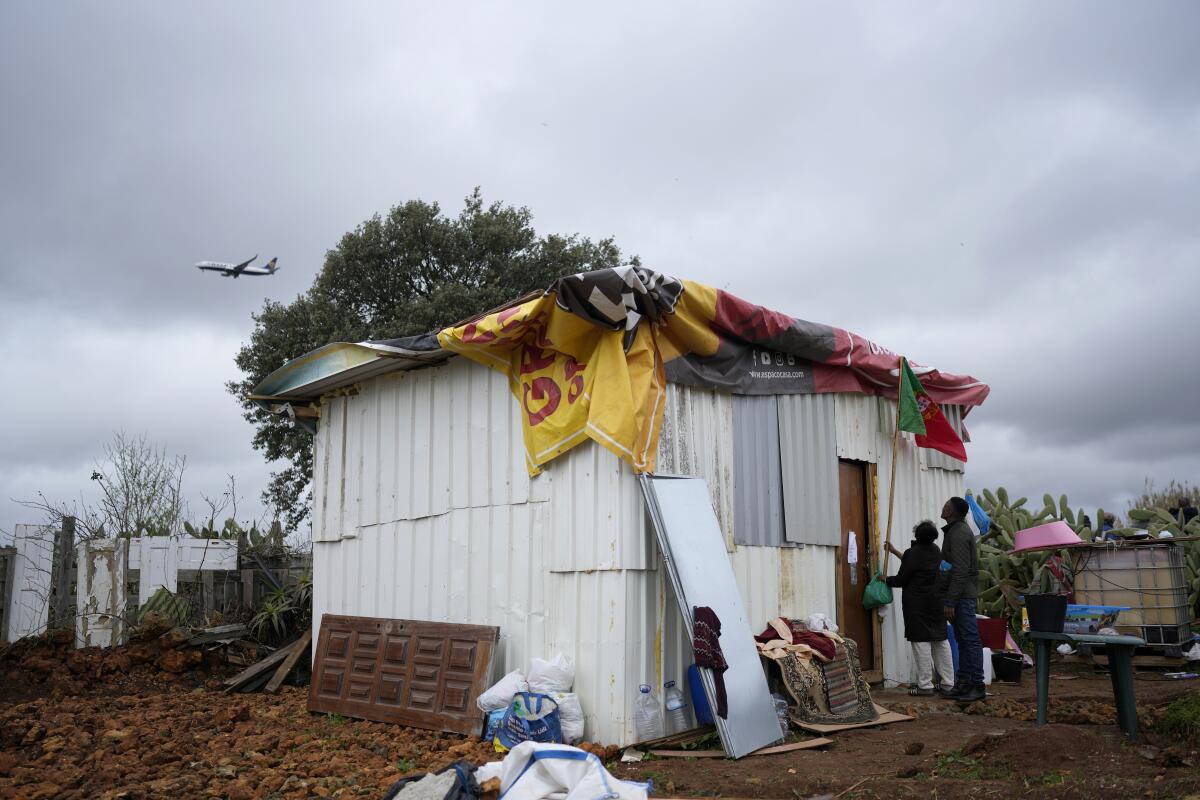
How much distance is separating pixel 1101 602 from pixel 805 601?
4.35 meters

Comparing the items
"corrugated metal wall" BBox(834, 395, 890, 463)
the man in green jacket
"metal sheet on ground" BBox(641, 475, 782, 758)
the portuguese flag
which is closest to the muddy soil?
"metal sheet on ground" BBox(641, 475, 782, 758)

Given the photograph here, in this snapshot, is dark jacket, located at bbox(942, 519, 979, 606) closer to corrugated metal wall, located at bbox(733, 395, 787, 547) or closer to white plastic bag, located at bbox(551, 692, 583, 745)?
corrugated metal wall, located at bbox(733, 395, 787, 547)

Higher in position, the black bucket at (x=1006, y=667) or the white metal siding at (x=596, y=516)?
the white metal siding at (x=596, y=516)

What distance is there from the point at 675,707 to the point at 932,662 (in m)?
3.67

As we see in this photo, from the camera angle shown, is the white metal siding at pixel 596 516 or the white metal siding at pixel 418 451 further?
the white metal siding at pixel 418 451

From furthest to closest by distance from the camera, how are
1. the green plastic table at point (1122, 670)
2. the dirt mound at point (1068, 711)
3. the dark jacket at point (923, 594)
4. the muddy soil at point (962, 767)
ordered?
the dark jacket at point (923, 594), the dirt mound at point (1068, 711), the green plastic table at point (1122, 670), the muddy soil at point (962, 767)

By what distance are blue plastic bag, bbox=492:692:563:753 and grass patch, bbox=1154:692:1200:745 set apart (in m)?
4.22

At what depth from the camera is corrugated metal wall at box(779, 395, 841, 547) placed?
353 inches

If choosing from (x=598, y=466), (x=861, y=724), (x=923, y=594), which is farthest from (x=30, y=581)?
(x=923, y=594)

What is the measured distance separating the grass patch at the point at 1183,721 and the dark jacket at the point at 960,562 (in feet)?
7.97

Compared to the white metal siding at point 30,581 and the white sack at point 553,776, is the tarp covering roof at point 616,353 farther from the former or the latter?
the white metal siding at point 30,581

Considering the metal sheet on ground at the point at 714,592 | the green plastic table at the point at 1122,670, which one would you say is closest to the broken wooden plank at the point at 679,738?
the metal sheet on ground at the point at 714,592

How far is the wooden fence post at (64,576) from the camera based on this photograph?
11695 mm

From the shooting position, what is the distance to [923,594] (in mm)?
9180
